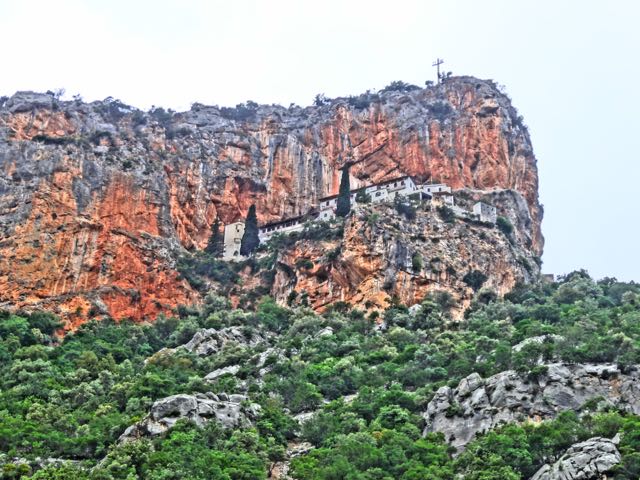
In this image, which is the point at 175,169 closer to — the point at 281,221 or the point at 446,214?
the point at 281,221

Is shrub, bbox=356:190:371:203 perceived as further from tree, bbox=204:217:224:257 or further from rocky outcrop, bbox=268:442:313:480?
rocky outcrop, bbox=268:442:313:480

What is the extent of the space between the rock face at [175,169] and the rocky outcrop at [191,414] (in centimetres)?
3408

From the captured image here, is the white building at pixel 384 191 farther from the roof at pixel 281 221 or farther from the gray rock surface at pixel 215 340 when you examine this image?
the gray rock surface at pixel 215 340

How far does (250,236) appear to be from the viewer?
372ft

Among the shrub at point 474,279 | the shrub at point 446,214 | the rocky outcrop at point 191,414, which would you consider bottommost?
the rocky outcrop at point 191,414

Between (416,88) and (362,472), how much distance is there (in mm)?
83326

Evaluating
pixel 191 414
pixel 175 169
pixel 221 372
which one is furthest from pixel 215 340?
pixel 175 169

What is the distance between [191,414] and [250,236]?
52138 mm

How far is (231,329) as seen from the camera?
3516 inches

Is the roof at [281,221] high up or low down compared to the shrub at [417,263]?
up

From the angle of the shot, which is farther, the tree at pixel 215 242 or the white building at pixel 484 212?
the tree at pixel 215 242

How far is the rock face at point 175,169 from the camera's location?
100 meters

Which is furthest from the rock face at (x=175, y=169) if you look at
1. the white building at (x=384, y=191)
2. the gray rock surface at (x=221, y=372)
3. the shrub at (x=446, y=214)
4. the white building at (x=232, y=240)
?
the gray rock surface at (x=221, y=372)

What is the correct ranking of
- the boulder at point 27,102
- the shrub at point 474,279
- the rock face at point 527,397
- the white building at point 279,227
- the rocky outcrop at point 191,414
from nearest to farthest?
the rock face at point 527,397 → the rocky outcrop at point 191,414 → the shrub at point 474,279 → the white building at point 279,227 → the boulder at point 27,102
